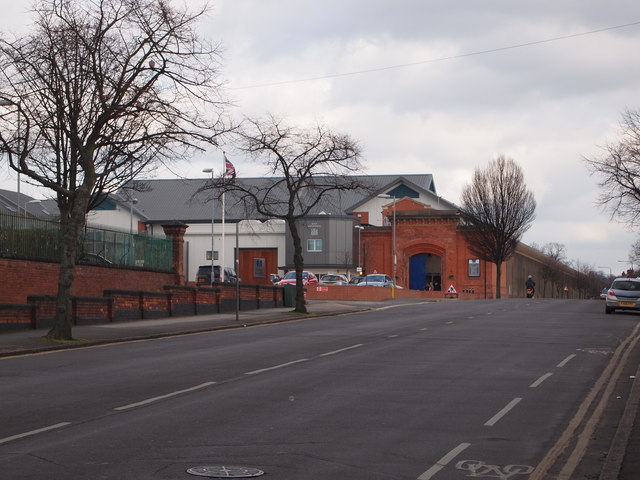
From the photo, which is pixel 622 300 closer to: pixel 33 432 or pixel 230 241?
pixel 33 432

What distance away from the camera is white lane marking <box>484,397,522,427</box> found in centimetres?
1108

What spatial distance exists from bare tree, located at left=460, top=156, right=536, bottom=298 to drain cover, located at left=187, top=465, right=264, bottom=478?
7094cm

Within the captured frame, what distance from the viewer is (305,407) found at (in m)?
12.1

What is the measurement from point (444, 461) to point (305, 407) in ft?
11.6

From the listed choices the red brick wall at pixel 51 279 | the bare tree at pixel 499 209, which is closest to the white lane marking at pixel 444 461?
the red brick wall at pixel 51 279

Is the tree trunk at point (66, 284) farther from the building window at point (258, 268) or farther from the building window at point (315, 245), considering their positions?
the building window at point (258, 268)

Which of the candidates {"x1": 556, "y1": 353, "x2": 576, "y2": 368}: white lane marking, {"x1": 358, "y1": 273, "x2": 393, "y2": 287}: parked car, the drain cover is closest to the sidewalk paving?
{"x1": 556, "y1": 353, "x2": 576, "y2": 368}: white lane marking

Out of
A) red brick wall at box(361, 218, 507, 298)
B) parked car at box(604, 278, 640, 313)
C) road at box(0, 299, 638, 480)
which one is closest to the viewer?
road at box(0, 299, 638, 480)

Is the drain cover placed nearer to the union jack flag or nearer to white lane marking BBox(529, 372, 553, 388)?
white lane marking BBox(529, 372, 553, 388)

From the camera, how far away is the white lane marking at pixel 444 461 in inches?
321

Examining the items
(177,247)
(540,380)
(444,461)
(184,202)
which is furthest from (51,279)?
(184,202)

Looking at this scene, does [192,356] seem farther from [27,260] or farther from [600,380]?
[27,260]

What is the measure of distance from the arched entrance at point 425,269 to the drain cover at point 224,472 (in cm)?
7593

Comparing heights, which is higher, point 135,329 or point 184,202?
point 184,202
